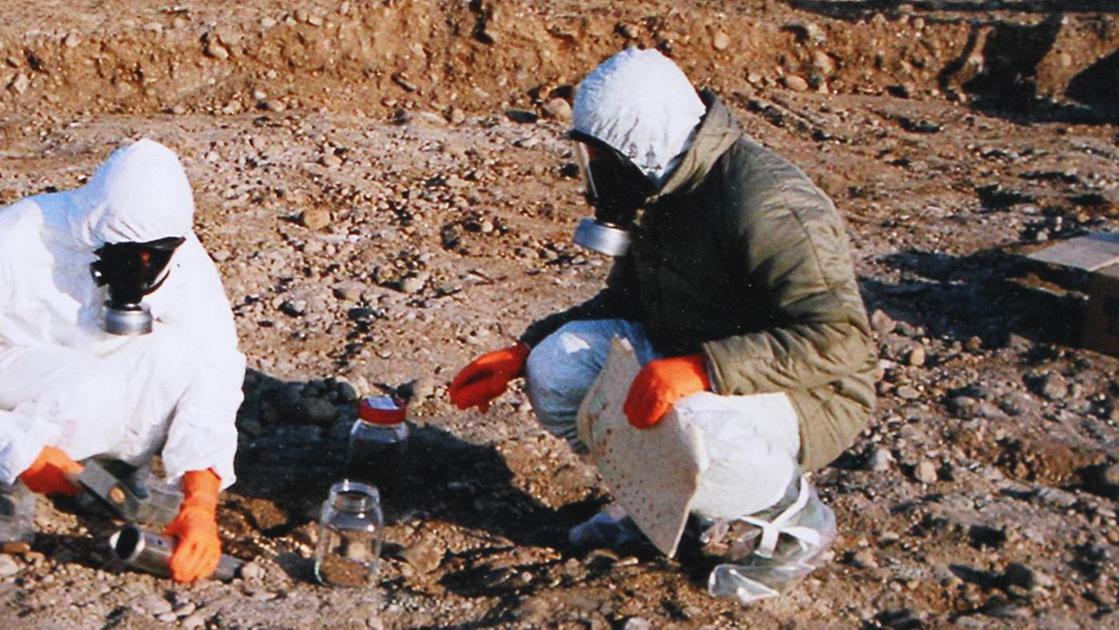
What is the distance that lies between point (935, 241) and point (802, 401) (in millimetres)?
3232

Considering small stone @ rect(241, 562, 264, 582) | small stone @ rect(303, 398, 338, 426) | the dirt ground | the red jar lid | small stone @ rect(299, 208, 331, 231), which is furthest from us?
small stone @ rect(299, 208, 331, 231)

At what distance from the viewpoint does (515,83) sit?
891cm

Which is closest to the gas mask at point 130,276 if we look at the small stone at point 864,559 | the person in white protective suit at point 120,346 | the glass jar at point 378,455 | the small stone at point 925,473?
the person in white protective suit at point 120,346

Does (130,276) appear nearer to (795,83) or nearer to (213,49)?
(213,49)

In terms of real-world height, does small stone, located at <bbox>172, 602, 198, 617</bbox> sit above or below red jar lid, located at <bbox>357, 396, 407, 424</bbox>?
below

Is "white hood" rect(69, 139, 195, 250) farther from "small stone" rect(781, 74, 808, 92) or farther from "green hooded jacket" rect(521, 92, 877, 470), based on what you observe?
"small stone" rect(781, 74, 808, 92)

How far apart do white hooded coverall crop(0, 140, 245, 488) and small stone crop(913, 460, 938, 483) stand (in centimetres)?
209

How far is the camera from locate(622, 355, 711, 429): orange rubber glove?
3977 millimetres

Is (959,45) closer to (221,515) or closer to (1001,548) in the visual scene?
(1001,548)

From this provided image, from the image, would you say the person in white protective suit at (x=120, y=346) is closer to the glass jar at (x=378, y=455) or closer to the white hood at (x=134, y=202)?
the white hood at (x=134, y=202)

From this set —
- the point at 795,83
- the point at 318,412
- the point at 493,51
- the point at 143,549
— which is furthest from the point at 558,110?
the point at 143,549

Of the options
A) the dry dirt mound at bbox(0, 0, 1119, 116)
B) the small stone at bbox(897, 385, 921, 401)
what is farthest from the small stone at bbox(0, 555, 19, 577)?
the dry dirt mound at bbox(0, 0, 1119, 116)

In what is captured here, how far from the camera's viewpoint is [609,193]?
4.26 metres

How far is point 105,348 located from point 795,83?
5.68 m
